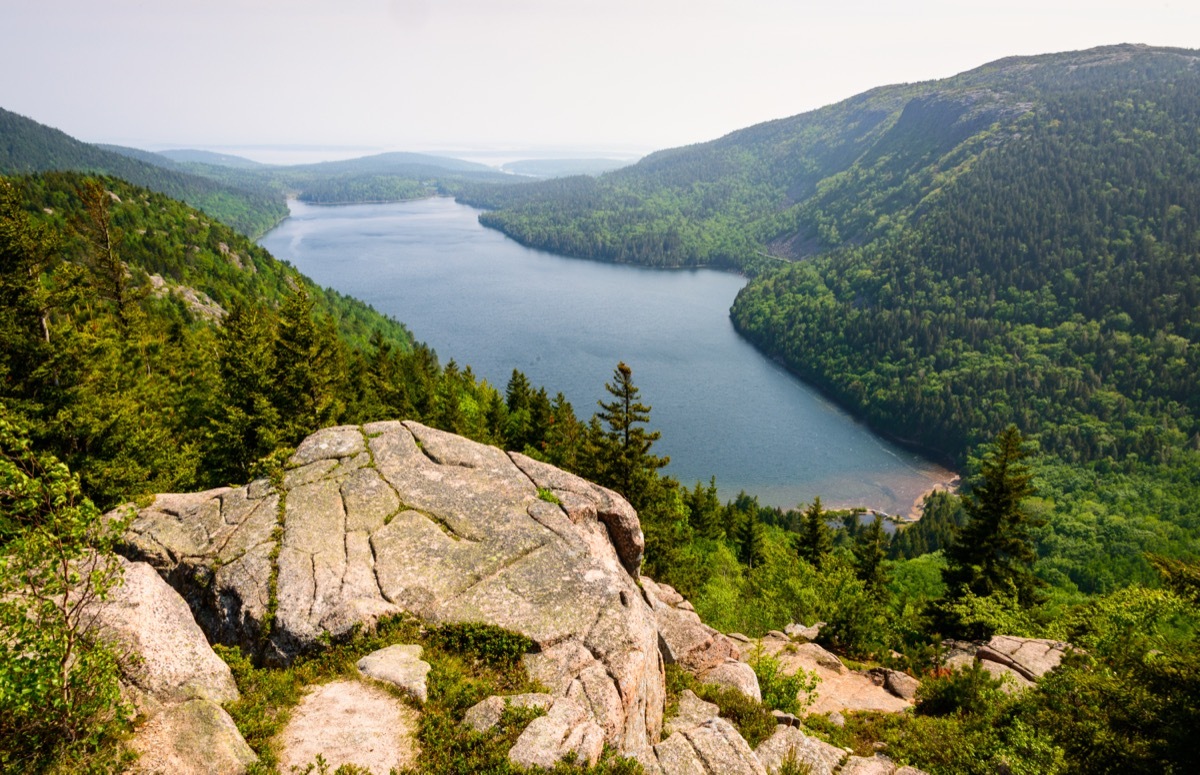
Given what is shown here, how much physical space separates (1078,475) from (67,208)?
7937 inches

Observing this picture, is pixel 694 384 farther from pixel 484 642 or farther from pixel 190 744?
pixel 190 744

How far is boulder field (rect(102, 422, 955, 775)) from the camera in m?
10.8

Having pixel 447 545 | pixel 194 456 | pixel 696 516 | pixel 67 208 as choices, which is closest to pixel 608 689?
pixel 447 545

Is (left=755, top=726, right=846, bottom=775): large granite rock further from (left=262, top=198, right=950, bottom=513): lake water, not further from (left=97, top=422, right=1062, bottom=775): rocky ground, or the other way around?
(left=262, top=198, right=950, bottom=513): lake water

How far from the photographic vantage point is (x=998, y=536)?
3153cm

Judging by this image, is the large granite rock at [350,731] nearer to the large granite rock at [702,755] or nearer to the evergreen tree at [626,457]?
the large granite rock at [702,755]

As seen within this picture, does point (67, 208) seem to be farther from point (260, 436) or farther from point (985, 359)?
point (985, 359)

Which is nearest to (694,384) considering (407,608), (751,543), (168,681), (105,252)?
(751,543)

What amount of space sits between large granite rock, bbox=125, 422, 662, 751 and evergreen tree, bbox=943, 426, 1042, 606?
2339cm

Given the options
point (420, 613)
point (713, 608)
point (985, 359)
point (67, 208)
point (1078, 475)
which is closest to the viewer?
point (420, 613)

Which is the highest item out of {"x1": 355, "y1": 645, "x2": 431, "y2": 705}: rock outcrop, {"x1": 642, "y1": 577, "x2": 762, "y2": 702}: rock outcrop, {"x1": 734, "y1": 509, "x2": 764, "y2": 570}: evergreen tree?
{"x1": 355, "y1": 645, "x2": 431, "y2": 705}: rock outcrop

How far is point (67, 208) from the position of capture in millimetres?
111500

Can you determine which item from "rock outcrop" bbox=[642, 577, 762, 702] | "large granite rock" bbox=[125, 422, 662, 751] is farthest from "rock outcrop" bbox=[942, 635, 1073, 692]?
"large granite rock" bbox=[125, 422, 662, 751]

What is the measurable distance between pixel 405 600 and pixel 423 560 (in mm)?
1304
